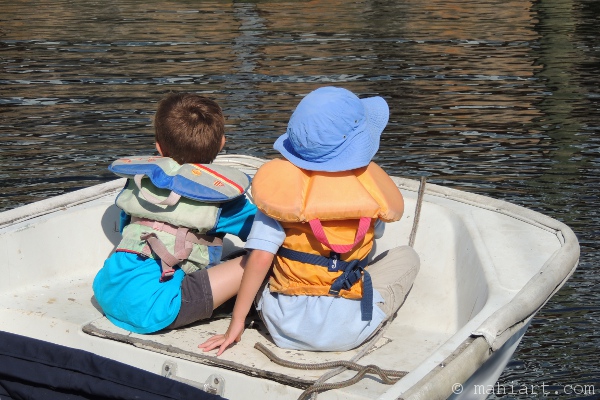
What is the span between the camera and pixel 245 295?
3.10 metres

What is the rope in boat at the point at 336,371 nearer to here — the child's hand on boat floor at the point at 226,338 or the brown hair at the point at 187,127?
the child's hand on boat floor at the point at 226,338

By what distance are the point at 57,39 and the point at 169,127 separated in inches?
413

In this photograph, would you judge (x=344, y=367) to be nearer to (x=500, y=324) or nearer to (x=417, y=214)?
(x=500, y=324)

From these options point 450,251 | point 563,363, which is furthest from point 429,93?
point 450,251

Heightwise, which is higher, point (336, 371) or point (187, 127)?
point (187, 127)

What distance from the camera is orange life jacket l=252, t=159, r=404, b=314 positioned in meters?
2.93

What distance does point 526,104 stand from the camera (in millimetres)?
9383

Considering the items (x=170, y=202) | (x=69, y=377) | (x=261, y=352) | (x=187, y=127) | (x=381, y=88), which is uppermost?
(x=187, y=127)

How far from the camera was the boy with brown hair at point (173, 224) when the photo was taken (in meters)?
3.21

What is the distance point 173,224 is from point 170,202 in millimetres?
130

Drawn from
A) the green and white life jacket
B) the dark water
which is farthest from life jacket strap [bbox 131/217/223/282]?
the dark water

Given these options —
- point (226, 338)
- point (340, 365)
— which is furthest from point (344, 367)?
point (226, 338)

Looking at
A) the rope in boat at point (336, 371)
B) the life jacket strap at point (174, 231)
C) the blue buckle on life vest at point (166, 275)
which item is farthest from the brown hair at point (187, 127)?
the rope in boat at point (336, 371)

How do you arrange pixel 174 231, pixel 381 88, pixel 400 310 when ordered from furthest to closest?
pixel 381 88 < pixel 400 310 < pixel 174 231
